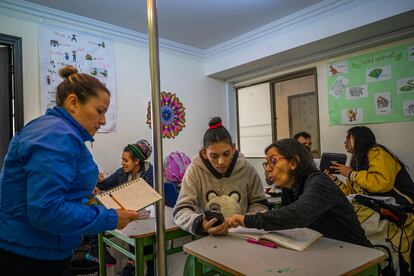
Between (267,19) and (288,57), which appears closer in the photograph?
(267,19)

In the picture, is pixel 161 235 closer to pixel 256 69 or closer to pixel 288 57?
pixel 288 57

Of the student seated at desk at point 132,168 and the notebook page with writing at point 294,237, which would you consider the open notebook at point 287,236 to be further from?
the student seated at desk at point 132,168

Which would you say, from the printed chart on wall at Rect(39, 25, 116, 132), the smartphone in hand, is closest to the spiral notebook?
the smartphone in hand

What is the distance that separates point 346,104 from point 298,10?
112cm

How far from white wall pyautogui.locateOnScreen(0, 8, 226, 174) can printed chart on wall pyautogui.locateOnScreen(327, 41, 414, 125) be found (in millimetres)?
1648

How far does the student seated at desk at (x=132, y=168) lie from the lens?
2.74m

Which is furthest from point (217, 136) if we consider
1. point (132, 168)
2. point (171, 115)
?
point (171, 115)

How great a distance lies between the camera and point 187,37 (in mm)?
3465

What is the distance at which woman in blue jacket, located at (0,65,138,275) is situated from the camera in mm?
749

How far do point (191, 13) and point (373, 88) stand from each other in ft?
6.53

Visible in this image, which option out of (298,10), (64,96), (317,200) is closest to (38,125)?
(64,96)

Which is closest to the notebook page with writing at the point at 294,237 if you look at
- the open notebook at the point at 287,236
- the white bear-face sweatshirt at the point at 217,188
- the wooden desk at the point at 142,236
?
the open notebook at the point at 287,236

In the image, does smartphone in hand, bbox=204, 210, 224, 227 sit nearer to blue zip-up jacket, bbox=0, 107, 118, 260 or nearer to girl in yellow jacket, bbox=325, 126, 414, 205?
blue zip-up jacket, bbox=0, 107, 118, 260

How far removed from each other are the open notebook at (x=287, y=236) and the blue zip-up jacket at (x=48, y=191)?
0.64m
